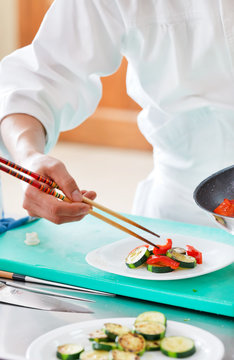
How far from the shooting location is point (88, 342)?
3.05 ft

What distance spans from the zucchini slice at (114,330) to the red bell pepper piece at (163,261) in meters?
0.26

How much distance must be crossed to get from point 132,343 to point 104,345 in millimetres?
41

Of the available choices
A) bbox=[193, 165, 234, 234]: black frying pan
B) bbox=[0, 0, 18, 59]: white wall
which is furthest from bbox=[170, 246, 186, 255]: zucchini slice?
bbox=[0, 0, 18, 59]: white wall

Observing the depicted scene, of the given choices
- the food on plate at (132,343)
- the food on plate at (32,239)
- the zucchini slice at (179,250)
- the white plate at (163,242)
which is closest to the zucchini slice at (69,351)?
the food on plate at (132,343)

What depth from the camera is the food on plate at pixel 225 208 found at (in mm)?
1157

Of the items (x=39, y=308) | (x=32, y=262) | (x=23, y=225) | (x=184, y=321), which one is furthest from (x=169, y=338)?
(x=23, y=225)

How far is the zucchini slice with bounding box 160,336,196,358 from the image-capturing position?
0.89 metres

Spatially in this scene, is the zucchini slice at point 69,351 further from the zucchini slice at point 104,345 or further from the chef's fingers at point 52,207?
the chef's fingers at point 52,207

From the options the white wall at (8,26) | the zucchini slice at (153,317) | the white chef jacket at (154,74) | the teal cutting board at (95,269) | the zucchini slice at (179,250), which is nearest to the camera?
the zucchini slice at (153,317)

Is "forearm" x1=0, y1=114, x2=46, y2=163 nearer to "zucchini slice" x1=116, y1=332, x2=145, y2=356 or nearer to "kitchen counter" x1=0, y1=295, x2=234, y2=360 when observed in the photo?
"kitchen counter" x1=0, y1=295, x2=234, y2=360

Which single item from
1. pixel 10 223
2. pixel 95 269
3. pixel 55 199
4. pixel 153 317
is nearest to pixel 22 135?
pixel 10 223

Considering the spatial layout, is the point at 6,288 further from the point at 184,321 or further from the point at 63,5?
the point at 63,5

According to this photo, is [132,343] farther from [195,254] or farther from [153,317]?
[195,254]

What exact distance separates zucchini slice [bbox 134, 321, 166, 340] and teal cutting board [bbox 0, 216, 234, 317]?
20cm
